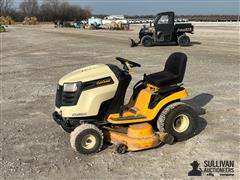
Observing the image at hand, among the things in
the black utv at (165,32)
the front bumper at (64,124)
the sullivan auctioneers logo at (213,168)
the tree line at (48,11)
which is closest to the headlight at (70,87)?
the front bumper at (64,124)

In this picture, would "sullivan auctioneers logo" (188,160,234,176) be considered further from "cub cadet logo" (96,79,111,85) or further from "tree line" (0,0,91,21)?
"tree line" (0,0,91,21)

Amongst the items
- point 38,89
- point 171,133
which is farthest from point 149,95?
point 38,89

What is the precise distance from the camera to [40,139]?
21.0ft

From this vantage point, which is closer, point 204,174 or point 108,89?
point 204,174

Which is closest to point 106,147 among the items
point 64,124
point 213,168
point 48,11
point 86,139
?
point 86,139

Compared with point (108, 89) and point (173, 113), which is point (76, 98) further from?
point (173, 113)

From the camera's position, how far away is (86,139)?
5.48m

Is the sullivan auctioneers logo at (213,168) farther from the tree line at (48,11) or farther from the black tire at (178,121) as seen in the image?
the tree line at (48,11)

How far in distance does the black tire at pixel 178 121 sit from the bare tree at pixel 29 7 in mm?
140921

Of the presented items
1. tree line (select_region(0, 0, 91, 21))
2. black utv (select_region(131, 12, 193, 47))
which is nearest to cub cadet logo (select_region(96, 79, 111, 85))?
black utv (select_region(131, 12, 193, 47))

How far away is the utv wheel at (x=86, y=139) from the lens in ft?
17.7

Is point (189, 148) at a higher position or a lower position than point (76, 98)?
lower

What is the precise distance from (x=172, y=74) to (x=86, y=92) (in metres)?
1.41

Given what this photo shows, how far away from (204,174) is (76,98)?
1.94m
